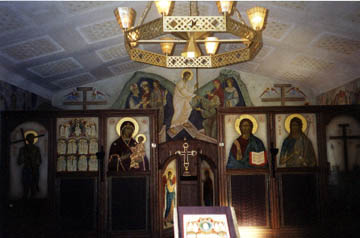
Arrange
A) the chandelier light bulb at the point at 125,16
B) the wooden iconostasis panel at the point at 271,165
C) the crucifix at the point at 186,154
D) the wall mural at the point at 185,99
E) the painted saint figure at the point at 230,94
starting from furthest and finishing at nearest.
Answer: the painted saint figure at the point at 230,94, the wall mural at the point at 185,99, the crucifix at the point at 186,154, the wooden iconostasis panel at the point at 271,165, the chandelier light bulb at the point at 125,16

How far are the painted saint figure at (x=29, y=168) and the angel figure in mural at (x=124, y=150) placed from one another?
4.62 feet

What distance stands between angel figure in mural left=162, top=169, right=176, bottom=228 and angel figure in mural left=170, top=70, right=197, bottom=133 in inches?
60.6

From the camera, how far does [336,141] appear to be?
7.05m

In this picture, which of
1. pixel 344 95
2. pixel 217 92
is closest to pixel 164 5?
pixel 344 95

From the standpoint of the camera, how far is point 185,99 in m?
8.79

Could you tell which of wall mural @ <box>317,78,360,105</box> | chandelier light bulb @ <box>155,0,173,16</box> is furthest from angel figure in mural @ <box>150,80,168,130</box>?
chandelier light bulb @ <box>155,0,173,16</box>

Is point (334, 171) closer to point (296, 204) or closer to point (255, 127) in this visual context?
point (296, 204)

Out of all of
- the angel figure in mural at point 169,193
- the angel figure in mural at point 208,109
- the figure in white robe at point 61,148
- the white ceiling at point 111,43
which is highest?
the white ceiling at point 111,43

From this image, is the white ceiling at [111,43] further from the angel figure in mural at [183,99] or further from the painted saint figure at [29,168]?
the painted saint figure at [29,168]

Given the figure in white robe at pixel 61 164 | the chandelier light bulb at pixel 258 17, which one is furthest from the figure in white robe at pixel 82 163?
the chandelier light bulb at pixel 258 17

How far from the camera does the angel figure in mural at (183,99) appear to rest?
343 inches

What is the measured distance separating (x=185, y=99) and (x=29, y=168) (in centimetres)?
378

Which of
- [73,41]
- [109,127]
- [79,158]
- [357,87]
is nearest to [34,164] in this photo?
[79,158]

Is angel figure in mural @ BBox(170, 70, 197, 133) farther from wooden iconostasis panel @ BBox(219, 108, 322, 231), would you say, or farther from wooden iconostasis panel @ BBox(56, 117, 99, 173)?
wooden iconostasis panel @ BBox(56, 117, 99, 173)
